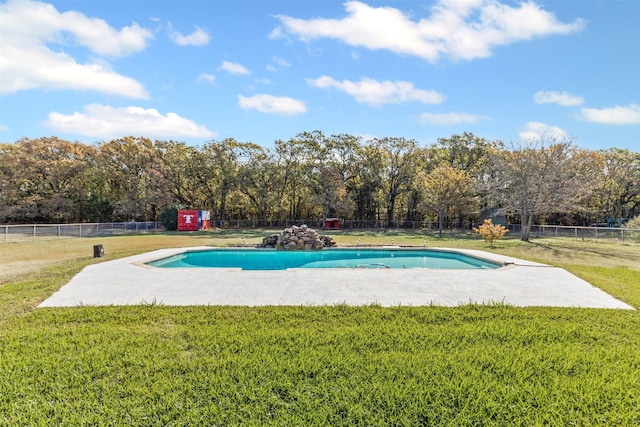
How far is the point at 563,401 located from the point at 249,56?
37.5 feet

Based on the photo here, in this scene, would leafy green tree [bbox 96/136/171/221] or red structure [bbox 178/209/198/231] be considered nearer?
red structure [bbox 178/209/198/231]

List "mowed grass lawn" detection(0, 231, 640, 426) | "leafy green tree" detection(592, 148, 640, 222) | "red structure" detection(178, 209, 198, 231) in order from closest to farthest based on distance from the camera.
Answer: "mowed grass lawn" detection(0, 231, 640, 426)
"red structure" detection(178, 209, 198, 231)
"leafy green tree" detection(592, 148, 640, 222)

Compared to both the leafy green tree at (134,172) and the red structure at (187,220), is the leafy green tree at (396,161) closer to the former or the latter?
the red structure at (187,220)

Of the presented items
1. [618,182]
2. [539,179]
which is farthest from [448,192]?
[618,182]

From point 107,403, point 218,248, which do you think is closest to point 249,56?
point 218,248

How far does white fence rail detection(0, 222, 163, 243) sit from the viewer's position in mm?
17781

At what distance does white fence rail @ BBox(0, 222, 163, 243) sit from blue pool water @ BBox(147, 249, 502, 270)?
11805mm

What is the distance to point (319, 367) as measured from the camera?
2.72 metres

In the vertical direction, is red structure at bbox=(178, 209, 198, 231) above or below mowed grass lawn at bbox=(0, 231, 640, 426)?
above

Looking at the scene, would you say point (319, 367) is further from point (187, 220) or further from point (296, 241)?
point (187, 220)

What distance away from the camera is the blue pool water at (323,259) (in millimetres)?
10695

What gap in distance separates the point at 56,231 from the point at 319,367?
22.8 meters

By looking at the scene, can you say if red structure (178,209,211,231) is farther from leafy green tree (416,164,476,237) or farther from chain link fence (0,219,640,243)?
leafy green tree (416,164,476,237)

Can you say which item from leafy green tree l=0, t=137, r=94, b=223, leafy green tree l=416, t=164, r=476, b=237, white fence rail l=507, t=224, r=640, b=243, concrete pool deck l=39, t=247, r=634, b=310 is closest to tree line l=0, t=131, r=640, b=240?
leafy green tree l=0, t=137, r=94, b=223
